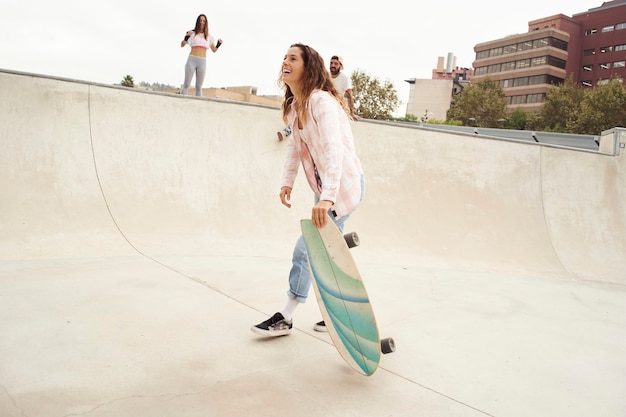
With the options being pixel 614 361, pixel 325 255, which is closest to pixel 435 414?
pixel 325 255

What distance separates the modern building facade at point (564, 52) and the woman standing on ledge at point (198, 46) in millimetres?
79814

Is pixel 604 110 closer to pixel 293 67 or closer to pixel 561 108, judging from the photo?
pixel 561 108

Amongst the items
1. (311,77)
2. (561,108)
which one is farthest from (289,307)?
(561,108)

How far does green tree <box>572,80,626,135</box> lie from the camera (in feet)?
135

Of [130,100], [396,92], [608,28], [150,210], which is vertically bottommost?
[150,210]

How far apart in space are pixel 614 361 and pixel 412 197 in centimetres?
408

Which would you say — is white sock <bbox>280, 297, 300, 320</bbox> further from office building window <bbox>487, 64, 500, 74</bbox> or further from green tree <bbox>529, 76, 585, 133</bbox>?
office building window <bbox>487, 64, 500, 74</bbox>

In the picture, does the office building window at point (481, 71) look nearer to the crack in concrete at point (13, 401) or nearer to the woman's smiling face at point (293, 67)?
the woman's smiling face at point (293, 67)

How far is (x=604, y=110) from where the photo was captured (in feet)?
136

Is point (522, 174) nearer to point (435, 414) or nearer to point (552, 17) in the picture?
point (435, 414)

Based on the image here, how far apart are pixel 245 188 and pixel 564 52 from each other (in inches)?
3407

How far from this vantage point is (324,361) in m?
2.74

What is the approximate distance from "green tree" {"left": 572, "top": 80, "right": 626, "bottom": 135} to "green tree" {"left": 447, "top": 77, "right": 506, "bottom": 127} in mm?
12491

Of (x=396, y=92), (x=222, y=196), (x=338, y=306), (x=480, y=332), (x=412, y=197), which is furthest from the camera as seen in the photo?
(x=396, y=92)
